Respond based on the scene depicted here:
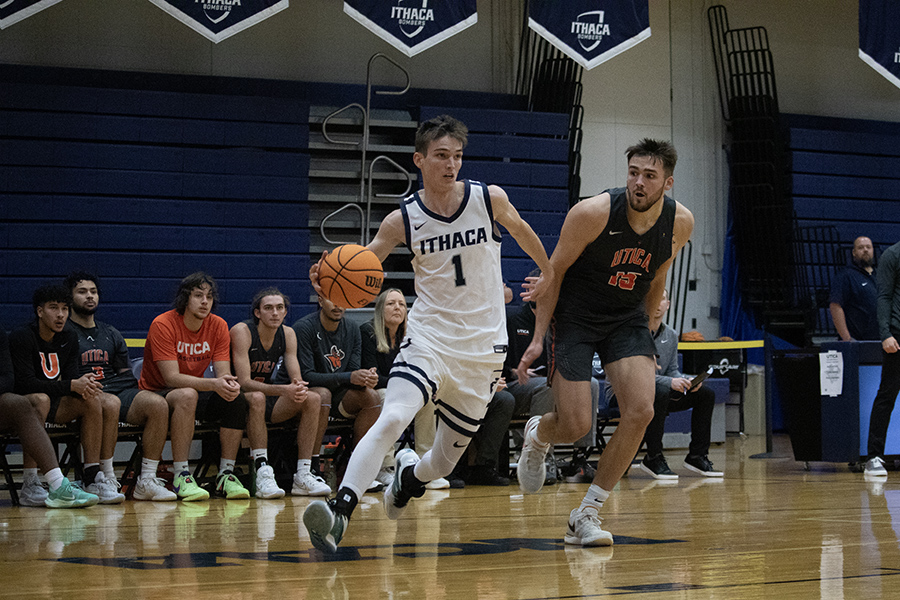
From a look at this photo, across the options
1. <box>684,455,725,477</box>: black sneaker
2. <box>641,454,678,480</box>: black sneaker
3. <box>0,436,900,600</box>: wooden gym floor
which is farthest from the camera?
<box>684,455,725,477</box>: black sneaker

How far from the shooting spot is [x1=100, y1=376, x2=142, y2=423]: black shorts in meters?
6.08

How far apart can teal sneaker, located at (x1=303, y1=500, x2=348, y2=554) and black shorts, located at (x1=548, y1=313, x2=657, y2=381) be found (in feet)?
3.95

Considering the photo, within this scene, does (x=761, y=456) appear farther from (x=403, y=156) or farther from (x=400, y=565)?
(x=400, y=565)

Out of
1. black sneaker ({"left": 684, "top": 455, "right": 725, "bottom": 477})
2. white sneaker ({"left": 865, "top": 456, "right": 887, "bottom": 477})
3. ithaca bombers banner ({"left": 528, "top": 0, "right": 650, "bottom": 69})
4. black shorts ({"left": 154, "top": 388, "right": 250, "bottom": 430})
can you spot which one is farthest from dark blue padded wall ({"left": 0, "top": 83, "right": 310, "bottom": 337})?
white sneaker ({"left": 865, "top": 456, "right": 887, "bottom": 477})

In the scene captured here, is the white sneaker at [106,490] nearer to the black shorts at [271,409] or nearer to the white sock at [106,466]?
the white sock at [106,466]

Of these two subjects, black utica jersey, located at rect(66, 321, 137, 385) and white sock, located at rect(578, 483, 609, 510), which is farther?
black utica jersey, located at rect(66, 321, 137, 385)

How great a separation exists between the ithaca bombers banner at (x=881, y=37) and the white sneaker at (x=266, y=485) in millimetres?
8814

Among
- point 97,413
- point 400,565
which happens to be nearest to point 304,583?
point 400,565

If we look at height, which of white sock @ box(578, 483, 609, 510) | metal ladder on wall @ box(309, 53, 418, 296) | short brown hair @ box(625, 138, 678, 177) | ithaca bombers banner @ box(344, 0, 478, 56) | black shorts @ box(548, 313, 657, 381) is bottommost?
white sock @ box(578, 483, 609, 510)

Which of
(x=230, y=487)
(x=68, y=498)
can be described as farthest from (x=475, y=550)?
(x=68, y=498)

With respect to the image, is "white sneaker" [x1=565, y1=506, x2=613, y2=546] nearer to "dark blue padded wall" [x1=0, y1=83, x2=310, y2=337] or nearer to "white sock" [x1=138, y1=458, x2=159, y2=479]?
"white sock" [x1=138, y1=458, x2=159, y2=479]

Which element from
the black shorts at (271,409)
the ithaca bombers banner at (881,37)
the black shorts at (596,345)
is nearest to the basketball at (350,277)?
the black shorts at (596,345)

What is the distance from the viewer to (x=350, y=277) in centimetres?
385

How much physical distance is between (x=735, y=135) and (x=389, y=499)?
9706mm
